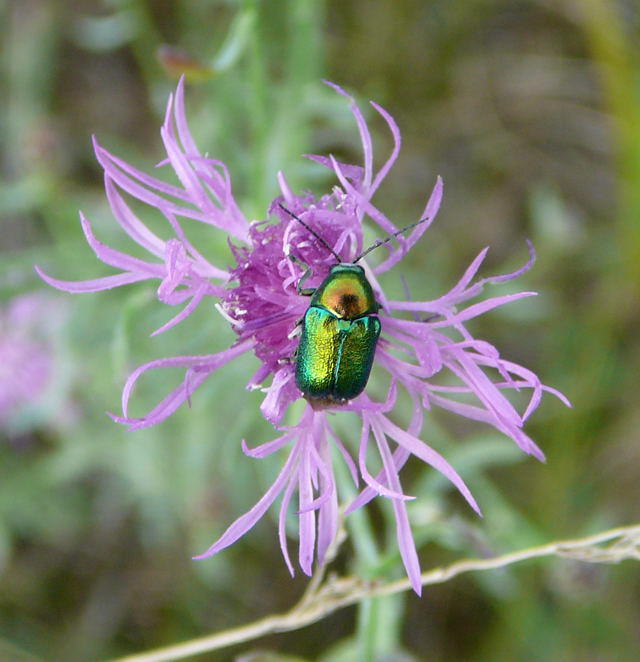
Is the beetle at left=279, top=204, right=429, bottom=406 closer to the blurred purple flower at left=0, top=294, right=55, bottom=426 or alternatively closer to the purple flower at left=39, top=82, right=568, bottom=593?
the purple flower at left=39, top=82, right=568, bottom=593

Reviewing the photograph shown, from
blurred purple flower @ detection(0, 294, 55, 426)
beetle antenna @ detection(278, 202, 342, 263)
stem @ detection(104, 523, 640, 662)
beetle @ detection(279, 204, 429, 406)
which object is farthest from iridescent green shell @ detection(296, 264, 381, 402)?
blurred purple flower @ detection(0, 294, 55, 426)

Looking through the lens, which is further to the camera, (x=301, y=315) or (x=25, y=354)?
(x=25, y=354)

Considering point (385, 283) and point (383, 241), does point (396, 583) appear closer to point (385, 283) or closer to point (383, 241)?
point (383, 241)

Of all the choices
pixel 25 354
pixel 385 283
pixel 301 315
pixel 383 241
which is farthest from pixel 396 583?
pixel 25 354

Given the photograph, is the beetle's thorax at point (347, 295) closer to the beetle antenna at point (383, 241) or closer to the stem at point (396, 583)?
the beetle antenna at point (383, 241)

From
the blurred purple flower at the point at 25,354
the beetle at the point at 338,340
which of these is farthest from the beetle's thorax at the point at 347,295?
the blurred purple flower at the point at 25,354

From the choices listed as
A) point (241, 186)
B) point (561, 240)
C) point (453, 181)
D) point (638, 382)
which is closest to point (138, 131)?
point (241, 186)
